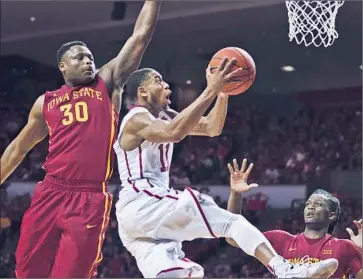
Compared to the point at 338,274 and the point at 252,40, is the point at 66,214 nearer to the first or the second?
the point at 338,274

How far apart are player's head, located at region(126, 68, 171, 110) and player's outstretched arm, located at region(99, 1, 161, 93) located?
68 mm

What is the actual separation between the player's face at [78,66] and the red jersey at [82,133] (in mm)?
58

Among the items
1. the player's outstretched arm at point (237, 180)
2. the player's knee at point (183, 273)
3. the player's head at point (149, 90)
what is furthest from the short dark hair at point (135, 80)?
the player's knee at point (183, 273)

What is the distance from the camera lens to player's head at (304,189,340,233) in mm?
4402

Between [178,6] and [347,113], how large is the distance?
3.13 metres

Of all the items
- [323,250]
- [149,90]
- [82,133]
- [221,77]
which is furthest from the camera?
[323,250]

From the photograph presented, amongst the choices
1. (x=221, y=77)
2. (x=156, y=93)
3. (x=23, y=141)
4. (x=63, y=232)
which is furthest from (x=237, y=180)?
(x=23, y=141)

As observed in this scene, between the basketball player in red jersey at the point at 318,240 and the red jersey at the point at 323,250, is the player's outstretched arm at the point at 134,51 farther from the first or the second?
the red jersey at the point at 323,250

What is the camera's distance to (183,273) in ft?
12.3

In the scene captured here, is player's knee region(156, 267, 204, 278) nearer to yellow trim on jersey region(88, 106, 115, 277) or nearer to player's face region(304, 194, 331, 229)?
yellow trim on jersey region(88, 106, 115, 277)

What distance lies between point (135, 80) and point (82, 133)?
1.47 feet

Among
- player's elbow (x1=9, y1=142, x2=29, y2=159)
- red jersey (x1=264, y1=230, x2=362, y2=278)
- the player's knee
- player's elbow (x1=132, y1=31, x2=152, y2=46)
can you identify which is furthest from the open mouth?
red jersey (x1=264, y1=230, x2=362, y2=278)

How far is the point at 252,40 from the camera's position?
36.3 feet

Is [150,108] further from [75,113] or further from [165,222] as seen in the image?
[165,222]
